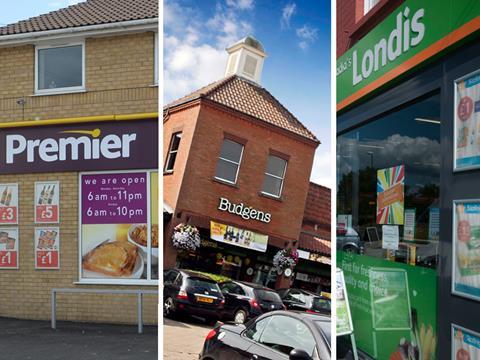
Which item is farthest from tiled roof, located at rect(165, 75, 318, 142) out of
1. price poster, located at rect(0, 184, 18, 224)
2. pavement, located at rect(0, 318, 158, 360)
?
price poster, located at rect(0, 184, 18, 224)

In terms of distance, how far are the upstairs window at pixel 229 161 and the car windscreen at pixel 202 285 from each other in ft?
1.52

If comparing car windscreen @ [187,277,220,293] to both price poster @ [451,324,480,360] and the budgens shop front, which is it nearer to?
the budgens shop front

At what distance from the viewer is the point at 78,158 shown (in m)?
11.7

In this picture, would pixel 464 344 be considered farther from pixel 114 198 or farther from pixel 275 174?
pixel 114 198

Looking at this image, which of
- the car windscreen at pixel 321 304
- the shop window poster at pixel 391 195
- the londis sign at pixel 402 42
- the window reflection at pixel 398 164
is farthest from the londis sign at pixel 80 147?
the car windscreen at pixel 321 304

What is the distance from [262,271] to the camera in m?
2.93

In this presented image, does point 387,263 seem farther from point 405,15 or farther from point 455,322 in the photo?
point 405,15

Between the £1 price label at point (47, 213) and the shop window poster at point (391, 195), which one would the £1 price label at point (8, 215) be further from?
the shop window poster at point (391, 195)

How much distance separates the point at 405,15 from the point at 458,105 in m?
0.59

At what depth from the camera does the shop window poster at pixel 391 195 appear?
3.21 m

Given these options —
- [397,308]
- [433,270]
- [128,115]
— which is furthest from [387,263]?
[128,115]

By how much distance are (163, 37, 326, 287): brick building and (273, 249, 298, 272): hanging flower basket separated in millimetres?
24

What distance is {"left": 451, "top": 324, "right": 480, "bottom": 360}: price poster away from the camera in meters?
2.53

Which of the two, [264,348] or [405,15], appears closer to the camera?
[264,348]
